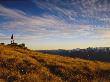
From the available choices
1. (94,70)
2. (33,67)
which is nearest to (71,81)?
(33,67)

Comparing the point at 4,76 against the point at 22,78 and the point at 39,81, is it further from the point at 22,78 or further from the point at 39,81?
the point at 39,81

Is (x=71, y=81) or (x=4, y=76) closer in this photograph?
(x=4, y=76)

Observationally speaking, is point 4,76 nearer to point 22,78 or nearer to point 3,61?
point 22,78

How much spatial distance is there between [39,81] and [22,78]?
1.20 meters

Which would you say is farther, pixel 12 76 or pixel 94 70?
pixel 94 70

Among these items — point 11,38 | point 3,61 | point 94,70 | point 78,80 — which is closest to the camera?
point 78,80

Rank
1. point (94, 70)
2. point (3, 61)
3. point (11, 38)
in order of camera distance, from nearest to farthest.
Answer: point (3, 61)
point (94, 70)
point (11, 38)

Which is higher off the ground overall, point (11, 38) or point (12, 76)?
point (11, 38)

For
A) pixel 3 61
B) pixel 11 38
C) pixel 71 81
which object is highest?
pixel 11 38

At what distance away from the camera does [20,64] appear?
68.6 feet

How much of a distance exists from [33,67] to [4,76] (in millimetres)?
5271

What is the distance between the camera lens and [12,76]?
15789mm

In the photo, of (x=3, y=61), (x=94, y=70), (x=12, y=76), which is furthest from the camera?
(x=94, y=70)

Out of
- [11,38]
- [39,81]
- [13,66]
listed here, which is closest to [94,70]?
[13,66]
